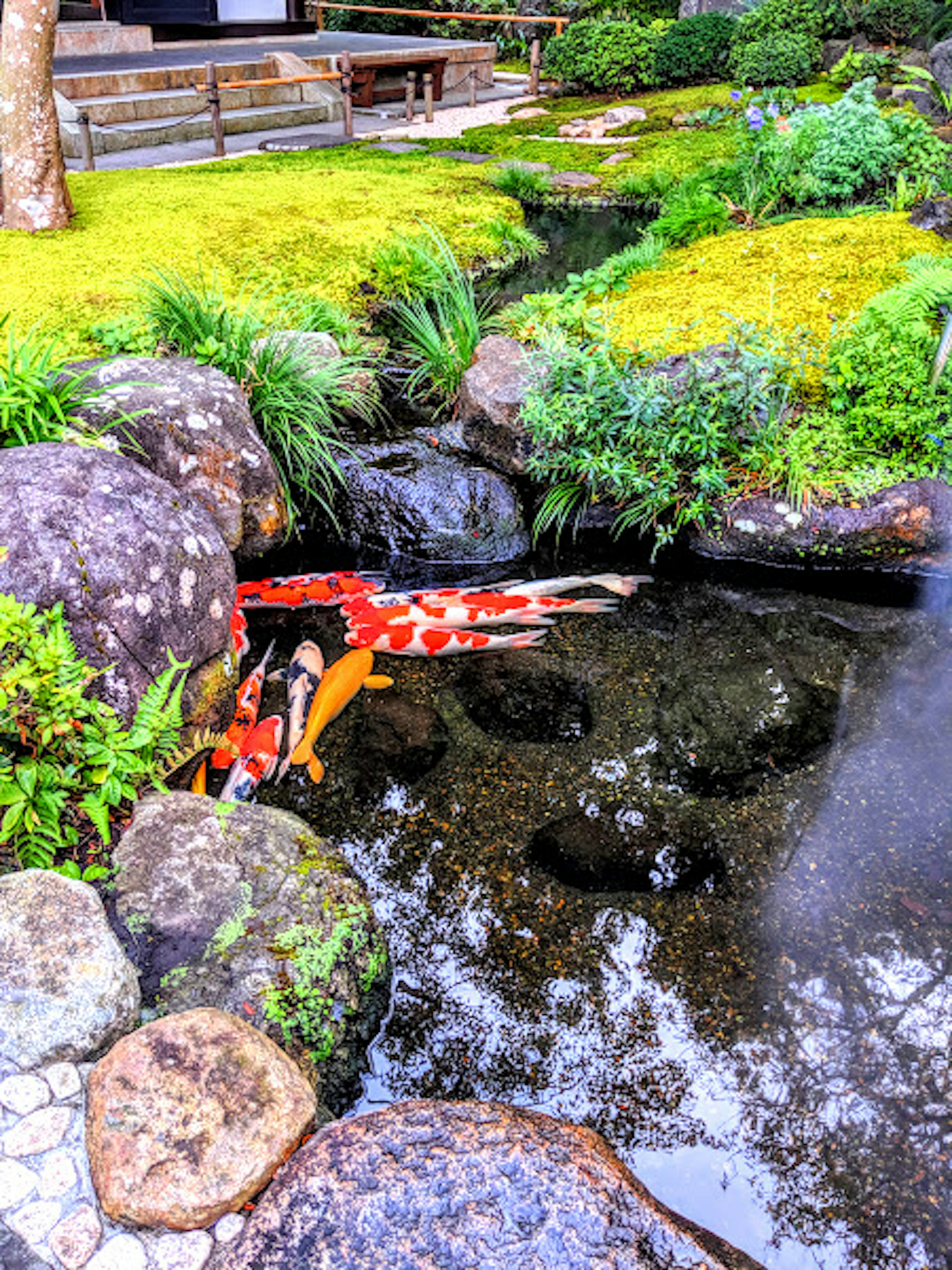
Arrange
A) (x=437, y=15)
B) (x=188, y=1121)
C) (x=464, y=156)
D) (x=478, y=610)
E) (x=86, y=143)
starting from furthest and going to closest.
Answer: (x=437, y=15), (x=464, y=156), (x=86, y=143), (x=478, y=610), (x=188, y=1121)

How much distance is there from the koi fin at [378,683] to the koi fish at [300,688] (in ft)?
0.78

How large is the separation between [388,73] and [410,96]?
281 centimetres

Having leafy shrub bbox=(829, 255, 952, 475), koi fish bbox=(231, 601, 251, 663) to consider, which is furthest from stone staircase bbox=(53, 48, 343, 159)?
leafy shrub bbox=(829, 255, 952, 475)

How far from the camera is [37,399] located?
4.32 m

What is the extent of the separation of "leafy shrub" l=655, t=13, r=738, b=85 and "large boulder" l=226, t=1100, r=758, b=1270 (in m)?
20.8

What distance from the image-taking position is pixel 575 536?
5.99m

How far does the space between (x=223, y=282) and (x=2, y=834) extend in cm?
594

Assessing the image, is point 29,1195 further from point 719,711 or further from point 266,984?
point 719,711

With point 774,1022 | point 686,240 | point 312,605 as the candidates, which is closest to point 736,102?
point 686,240

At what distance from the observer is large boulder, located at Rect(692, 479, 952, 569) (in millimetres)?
5516

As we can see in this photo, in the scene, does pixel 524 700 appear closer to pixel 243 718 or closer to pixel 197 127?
pixel 243 718

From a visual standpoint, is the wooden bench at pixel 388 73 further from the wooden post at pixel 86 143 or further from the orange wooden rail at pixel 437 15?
→ the wooden post at pixel 86 143

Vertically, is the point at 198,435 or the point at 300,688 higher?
the point at 198,435

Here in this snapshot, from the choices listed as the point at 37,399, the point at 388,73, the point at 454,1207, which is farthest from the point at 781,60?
the point at 454,1207
